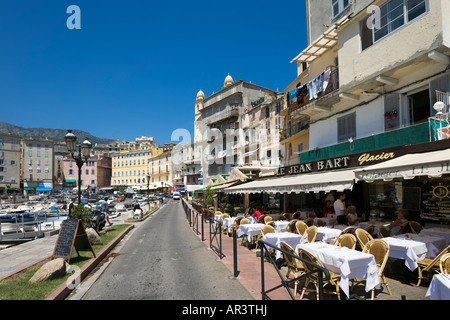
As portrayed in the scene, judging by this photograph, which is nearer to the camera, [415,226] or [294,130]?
[415,226]

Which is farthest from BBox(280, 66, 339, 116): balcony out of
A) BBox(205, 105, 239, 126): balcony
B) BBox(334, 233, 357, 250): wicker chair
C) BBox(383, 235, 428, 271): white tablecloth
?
BBox(205, 105, 239, 126): balcony

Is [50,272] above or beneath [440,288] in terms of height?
beneath

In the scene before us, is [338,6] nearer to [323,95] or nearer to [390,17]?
[390,17]

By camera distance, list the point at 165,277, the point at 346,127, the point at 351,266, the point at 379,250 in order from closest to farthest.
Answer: the point at 351,266 → the point at 379,250 → the point at 165,277 → the point at 346,127

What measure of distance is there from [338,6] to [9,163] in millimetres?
95004

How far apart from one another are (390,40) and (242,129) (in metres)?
33.2

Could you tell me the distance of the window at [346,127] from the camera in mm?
15523

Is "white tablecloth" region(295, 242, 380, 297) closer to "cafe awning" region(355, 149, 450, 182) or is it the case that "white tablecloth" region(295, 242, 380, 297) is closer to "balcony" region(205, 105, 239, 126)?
"cafe awning" region(355, 149, 450, 182)

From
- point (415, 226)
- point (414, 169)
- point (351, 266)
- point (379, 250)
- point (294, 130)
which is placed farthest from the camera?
point (294, 130)

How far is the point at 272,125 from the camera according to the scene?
35.3 m

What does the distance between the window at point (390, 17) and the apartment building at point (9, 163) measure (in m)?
94.3

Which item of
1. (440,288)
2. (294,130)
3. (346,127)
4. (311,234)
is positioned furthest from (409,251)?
(294,130)

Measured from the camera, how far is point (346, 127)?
16.0 metres

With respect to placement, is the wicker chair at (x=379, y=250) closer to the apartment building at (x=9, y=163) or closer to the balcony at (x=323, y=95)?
the balcony at (x=323, y=95)
